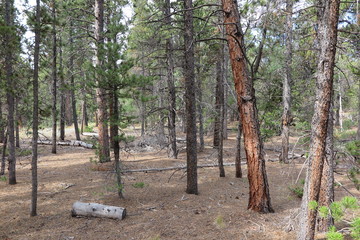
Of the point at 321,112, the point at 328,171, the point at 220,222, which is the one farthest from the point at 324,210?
the point at 220,222

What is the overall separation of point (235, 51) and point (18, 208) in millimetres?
8441

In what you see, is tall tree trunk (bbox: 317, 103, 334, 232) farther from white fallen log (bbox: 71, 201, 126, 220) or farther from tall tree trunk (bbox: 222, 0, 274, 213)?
white fallen log (bbox: 71, 201, 126, 220)

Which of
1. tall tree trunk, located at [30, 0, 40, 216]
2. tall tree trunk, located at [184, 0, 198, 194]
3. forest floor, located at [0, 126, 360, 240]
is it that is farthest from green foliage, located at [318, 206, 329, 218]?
tall tree trunk, located at [30, 0, 40, 216]

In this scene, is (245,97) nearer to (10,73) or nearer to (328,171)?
(328,171)

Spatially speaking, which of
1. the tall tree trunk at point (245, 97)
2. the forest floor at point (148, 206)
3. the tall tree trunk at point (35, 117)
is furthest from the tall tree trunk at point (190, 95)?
the tall tree trunk at point (35, 117)

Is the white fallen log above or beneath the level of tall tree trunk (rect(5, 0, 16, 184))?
beneath

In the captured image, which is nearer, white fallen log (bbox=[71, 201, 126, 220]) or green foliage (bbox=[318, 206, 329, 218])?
green foliage (bbox=[318, 206, 329, 218])

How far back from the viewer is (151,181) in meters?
11.0

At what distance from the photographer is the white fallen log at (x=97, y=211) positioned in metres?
7.26

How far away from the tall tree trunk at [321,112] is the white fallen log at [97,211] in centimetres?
493

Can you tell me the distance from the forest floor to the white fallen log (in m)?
0.15

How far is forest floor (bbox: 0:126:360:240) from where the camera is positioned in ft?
20.3

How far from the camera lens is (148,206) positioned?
823 centimetres

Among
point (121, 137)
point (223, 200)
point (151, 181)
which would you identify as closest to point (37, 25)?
point (121, 137)
